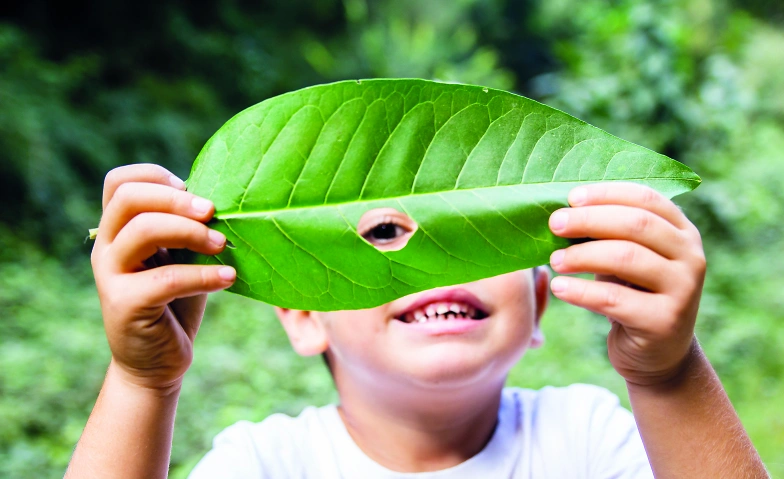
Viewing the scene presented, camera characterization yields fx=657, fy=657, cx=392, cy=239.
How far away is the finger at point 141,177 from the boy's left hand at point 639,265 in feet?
1.07

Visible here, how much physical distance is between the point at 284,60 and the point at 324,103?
5597 millimetres

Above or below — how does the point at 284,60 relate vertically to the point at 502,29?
above

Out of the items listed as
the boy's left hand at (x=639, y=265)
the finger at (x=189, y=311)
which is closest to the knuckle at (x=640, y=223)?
the boy's left hand at (x=639, y=265)

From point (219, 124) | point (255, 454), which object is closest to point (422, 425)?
point (255, 454)

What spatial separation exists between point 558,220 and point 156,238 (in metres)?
0.31

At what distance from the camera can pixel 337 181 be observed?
484mm

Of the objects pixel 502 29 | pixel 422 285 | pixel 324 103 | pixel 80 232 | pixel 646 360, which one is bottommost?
pixel 502 29

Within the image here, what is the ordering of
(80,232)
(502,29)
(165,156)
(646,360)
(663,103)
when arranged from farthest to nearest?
1. (502,29)
2. (663,103)
3. (165,156)
4. (80,232)
5. (646,360)

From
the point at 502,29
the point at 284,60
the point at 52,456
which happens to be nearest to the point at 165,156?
the point at 52,456

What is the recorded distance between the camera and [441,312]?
2.73ft

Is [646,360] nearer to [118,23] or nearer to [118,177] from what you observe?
[118,177]

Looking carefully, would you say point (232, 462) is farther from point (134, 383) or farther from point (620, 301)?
point (620, 301)

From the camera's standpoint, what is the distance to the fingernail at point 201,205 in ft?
1.63

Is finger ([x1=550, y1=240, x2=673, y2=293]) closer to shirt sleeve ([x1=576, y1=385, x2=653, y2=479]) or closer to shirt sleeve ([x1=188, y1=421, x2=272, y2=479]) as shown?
shirt sleeve ([x1=576, y1=385, x2=653, y2=479])
